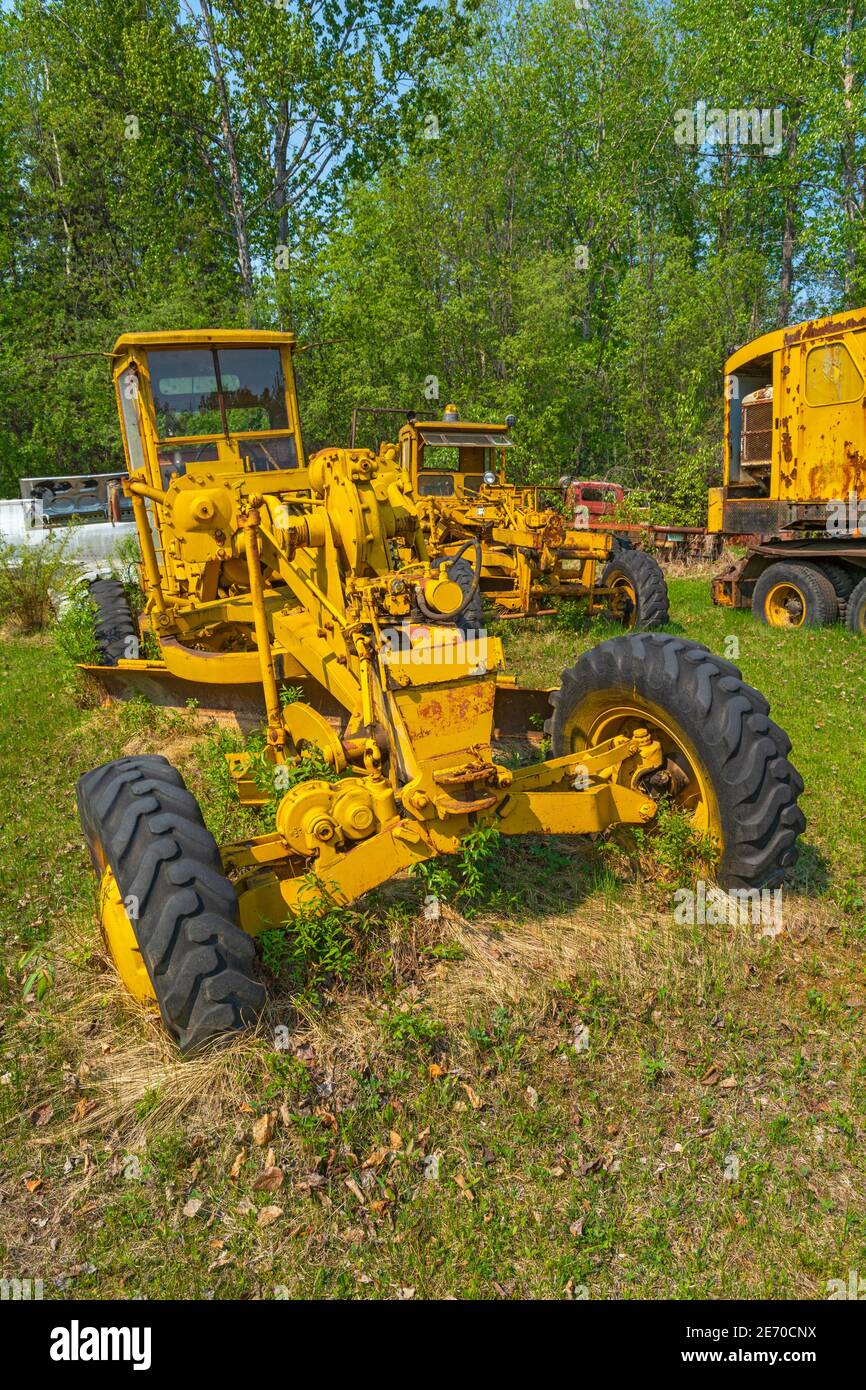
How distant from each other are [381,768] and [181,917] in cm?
124

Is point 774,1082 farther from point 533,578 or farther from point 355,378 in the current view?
point 355,378

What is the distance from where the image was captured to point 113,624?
841 centimetres

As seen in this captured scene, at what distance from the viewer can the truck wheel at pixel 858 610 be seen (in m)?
9.71

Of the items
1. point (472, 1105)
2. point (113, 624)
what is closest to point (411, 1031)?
point (472, 1105)

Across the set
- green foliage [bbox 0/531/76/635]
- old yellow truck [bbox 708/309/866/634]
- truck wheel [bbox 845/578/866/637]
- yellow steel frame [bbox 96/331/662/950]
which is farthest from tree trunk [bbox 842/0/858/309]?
yellow steel frame [bbox 96/331/662/950]

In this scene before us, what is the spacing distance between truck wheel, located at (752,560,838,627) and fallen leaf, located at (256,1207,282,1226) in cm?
911

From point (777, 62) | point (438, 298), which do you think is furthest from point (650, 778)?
point (777, 62)

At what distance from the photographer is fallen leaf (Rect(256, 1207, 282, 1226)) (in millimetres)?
2777

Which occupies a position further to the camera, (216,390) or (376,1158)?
(216,390)

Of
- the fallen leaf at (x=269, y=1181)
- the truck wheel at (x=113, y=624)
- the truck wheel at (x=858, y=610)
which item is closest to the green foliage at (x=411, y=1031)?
the fallen leaf at (x=269, y=1181)

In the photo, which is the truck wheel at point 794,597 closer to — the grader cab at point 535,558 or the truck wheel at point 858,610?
the truck wheel at point 858,610

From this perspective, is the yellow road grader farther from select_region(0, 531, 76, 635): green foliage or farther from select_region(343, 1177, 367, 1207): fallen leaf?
select_region(0, 531, 76, 635): green foliage

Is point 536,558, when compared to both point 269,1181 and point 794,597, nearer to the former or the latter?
point 794,597

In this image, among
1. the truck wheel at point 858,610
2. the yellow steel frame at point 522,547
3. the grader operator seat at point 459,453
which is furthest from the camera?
the grader operator seat at point 459,453
